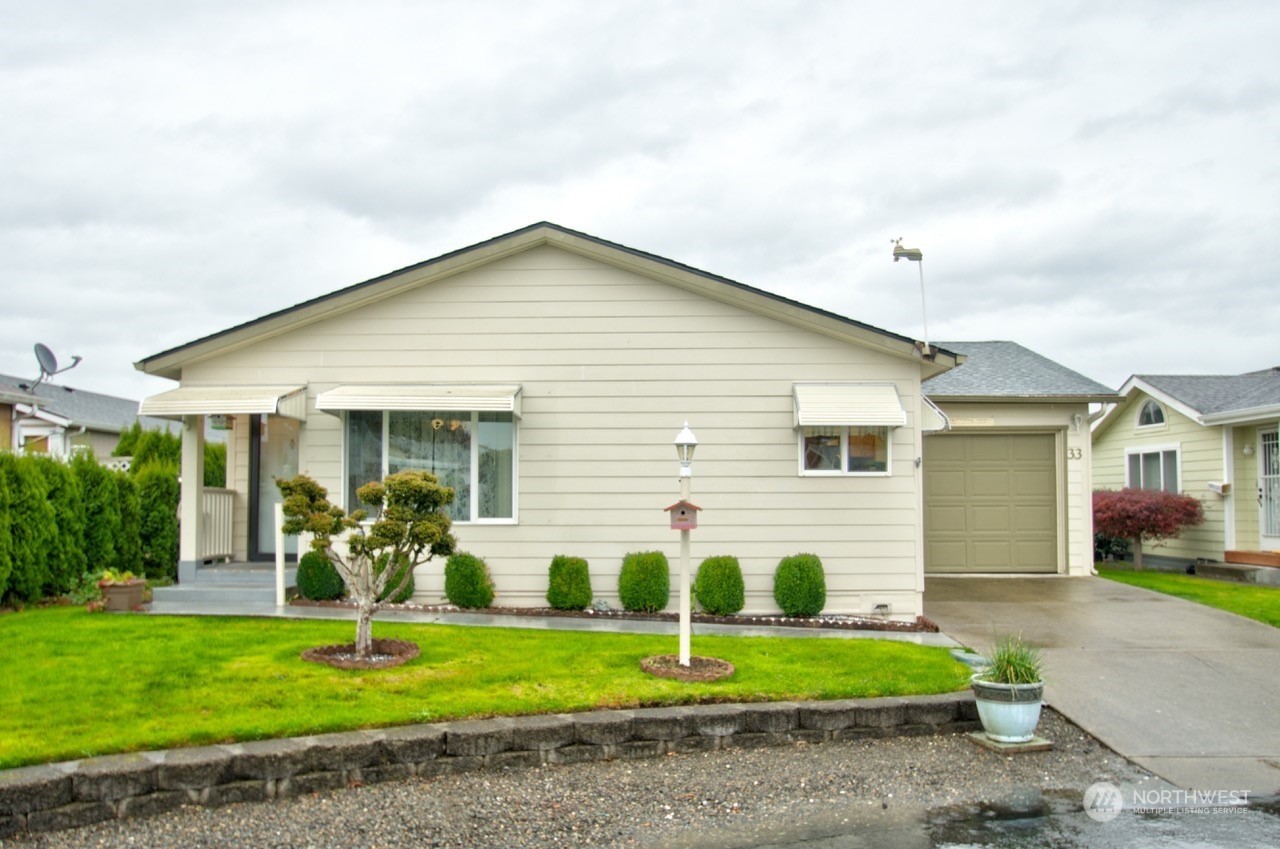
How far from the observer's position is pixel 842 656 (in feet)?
27.2

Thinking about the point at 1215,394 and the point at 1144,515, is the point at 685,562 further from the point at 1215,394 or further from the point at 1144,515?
the point at 1215,394

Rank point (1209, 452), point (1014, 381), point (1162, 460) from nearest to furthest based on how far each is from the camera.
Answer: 1. point (1014, 381)
2. point (1209, 452)
3. point (1162, 460)

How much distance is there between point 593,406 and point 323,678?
5060 millimetres

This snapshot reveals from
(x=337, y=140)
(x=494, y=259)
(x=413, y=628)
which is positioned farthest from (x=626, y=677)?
(x=337, y=140)

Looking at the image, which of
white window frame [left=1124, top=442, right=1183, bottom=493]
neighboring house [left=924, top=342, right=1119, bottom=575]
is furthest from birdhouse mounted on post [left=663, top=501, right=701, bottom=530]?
white window frame [left=1124, top=442, right=1183, bottom=493]

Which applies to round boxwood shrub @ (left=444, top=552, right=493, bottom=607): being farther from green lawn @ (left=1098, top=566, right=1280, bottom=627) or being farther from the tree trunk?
green lawn @ (left=1098, top=566, right=1280, bottom=627)

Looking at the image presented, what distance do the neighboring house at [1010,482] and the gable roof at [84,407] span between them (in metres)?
19.2

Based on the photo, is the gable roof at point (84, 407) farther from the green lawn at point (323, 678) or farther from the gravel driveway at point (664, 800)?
the gravel driveway at point (664, 800)

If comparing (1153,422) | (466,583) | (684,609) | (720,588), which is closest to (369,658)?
(684,609)

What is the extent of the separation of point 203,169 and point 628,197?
7.09 m

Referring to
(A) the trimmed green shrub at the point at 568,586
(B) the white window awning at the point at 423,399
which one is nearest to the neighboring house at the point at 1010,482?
(A) the trimmed green shrub at the point at 568,586

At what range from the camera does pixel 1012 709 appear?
6285 mm

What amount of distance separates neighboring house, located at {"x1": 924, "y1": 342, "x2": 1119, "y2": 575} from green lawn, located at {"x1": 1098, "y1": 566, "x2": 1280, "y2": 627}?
1.14 meters

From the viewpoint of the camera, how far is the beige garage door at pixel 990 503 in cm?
1505
